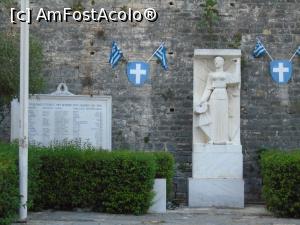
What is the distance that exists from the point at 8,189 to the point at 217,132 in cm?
499

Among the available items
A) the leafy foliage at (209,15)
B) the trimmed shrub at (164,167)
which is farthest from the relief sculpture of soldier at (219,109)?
the leafy foliage at (209,15)

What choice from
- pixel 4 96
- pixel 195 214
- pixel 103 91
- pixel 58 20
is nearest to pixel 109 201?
pixel 195 214

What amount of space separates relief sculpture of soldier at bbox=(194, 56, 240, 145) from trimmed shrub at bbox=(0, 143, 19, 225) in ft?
14.9

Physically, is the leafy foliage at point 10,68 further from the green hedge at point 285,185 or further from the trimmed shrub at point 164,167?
the green hedge at point 285,185

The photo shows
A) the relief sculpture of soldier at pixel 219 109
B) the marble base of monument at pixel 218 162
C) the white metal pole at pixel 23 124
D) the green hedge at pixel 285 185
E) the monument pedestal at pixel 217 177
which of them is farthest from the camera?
the relief sculpture of soldier at pixel 219 109

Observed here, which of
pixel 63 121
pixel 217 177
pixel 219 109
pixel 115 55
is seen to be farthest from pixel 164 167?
pixel 115 55

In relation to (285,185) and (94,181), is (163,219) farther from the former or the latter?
(285,185)

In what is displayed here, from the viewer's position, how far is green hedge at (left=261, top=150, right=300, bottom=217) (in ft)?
30.2

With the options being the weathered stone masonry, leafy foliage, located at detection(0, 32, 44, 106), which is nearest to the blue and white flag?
the weathered stone masonry

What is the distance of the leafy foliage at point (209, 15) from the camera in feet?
41.9

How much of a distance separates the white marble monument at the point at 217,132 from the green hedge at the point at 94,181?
1.97m

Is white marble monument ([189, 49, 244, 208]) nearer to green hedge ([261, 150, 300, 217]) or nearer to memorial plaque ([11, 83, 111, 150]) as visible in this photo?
green hedge ([261, 150, 300, 217])

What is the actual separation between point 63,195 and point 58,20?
4.79 m

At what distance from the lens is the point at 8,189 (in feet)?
24.8
